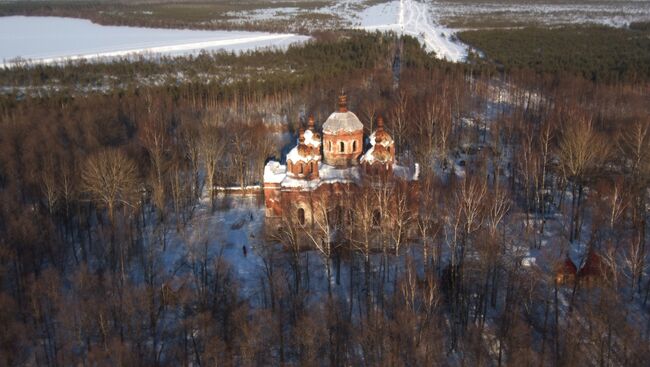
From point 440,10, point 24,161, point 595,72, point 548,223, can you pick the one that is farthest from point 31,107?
point 440,10

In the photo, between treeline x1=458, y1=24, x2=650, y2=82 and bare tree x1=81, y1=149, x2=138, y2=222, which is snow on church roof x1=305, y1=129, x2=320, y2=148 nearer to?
bare tree x1=81, y1=149, x2=138, y2=222

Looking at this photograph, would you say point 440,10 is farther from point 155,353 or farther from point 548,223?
point 155,353

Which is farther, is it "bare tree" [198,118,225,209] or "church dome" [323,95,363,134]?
"bare tree" [198,118,225,209]

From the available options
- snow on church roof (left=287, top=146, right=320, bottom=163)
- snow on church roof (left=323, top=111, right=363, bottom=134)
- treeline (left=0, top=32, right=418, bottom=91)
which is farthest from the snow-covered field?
snow on church roof (left=287, top=146, right=320, bottom=163)

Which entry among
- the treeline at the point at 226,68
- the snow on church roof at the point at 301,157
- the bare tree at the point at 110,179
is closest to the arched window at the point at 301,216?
the snow on church roof at the point at 301,157

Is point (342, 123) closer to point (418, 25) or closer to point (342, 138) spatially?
point (342, 138)

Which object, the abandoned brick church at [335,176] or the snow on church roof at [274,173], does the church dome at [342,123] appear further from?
the snow on church roof at [274,173]
